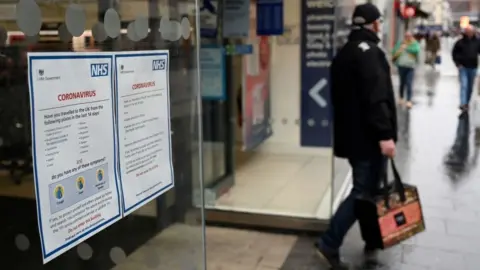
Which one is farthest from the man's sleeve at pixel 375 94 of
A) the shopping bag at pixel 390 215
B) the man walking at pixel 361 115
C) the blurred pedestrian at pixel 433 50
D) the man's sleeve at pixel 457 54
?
the blurred pedestrian at pixel 433 50

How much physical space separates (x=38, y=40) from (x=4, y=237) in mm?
1477

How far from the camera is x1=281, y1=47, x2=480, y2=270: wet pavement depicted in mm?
4430

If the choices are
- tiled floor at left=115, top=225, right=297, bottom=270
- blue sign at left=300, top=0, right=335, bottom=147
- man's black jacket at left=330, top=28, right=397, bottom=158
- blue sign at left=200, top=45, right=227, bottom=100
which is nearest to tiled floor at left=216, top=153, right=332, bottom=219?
blue sign at left=300, top=0, right=335, bottom=147

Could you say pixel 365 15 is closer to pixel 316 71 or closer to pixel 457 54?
pixel 316 71

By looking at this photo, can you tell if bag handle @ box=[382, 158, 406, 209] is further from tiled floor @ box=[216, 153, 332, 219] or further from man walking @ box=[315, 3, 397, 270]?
tiled floor @ box=[216, 153, 332, 219]

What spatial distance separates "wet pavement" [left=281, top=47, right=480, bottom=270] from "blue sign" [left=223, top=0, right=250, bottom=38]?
2.22 metres

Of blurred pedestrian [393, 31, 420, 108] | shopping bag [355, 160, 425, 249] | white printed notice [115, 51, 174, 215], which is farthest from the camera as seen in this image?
blurred pedestrian [393, 31, 420, 108]

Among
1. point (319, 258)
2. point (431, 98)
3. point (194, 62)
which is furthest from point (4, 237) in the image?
point (431, 98)

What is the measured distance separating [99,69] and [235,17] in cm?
368

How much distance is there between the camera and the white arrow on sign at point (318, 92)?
18.1 feet

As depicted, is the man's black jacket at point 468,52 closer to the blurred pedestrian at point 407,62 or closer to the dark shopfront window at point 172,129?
the blurred pedestrian at point 407,62

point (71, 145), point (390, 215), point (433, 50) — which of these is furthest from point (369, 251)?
point (433, 50)

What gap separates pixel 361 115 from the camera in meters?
4.05

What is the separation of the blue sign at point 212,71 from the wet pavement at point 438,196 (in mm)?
1733
